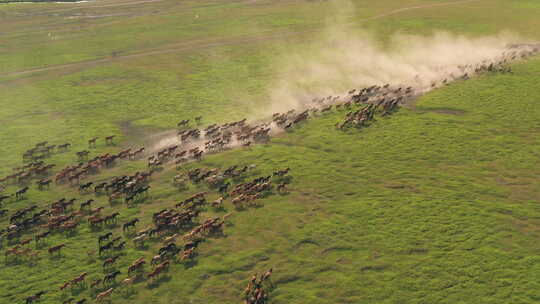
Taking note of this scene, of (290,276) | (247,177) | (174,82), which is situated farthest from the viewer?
(174,82)

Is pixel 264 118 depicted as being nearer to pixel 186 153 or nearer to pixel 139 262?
pixel 186 153

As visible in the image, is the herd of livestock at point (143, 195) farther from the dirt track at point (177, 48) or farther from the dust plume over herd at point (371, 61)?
the dirt track at point (177, 48)

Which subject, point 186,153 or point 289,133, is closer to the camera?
point 186,153

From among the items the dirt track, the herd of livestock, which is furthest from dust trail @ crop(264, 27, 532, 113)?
the dirt track

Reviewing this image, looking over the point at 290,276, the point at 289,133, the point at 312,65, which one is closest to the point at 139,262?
the point at 290,276

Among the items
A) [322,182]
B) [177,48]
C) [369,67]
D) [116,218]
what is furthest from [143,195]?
[177,48]

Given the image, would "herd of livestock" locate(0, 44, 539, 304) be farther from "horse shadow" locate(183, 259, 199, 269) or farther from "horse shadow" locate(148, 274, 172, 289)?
"horse shadow" locate(148, 274, 172, 289)

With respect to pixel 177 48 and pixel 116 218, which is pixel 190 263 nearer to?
pixel 116 218
